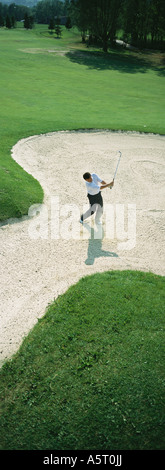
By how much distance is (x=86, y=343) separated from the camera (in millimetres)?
8078

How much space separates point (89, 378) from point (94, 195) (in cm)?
716

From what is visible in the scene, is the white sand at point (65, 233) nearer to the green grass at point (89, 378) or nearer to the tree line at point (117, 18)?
the green grass at point (89, 378)

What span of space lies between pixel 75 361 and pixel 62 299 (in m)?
2.29

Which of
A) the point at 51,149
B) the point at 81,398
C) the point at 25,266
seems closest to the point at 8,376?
the point at 81,398

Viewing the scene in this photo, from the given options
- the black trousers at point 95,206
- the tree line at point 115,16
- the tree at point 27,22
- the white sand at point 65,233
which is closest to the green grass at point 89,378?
the white sand at point 65,233

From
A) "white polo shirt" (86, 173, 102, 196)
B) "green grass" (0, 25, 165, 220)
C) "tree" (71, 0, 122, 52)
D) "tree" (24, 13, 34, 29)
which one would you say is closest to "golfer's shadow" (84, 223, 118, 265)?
"white polo shirt" (86, 173, 102, 196)

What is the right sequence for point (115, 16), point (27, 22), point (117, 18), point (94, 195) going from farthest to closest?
1. point (27, 22)
2. point (117, 18)
3. point (115, 16)
4. point (94, 195)

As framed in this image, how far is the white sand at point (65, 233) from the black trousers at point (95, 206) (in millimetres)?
608

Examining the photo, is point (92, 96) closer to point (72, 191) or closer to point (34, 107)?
point (34, 107)

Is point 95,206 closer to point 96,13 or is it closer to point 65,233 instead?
point 65,233

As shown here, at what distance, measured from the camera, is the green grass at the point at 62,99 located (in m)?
15.9

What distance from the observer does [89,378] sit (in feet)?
23.8

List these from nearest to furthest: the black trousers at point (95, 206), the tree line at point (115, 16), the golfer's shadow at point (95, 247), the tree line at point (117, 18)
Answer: the golfer's shadow at point (95, 247)
the black trousers at point (95, 206)
the tree line at point (115, 16)
the tree line at point (117, 18)

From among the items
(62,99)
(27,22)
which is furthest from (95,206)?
(27,22)
